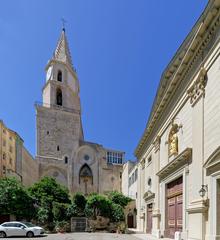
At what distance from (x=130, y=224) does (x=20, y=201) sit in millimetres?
17684

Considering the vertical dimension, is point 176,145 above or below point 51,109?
below

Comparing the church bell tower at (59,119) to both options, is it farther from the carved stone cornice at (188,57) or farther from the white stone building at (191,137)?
the white stone building at (191,137)

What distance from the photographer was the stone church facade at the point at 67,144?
5462cm

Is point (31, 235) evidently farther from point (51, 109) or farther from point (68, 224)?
point (51, 109)

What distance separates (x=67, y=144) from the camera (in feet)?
186

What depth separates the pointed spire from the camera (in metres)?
62.8

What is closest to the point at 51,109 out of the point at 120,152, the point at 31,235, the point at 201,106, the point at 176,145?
the point at 120,152

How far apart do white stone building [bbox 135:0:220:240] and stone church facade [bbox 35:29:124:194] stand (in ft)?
116

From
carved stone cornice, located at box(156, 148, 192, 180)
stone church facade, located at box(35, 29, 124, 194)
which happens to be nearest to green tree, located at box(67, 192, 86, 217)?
carved stone cornice, located at box(156, 148, 192, 180)

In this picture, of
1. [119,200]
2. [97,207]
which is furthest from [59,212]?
[119,200]

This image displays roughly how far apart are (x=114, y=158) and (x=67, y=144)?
44.8 feet

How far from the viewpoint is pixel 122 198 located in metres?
38.8

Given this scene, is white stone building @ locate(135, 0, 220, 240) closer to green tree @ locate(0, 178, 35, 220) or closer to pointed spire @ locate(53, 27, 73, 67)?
green tree @ locate(0, 178, 35, 220)

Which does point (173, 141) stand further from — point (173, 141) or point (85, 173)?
point (85, 173)
